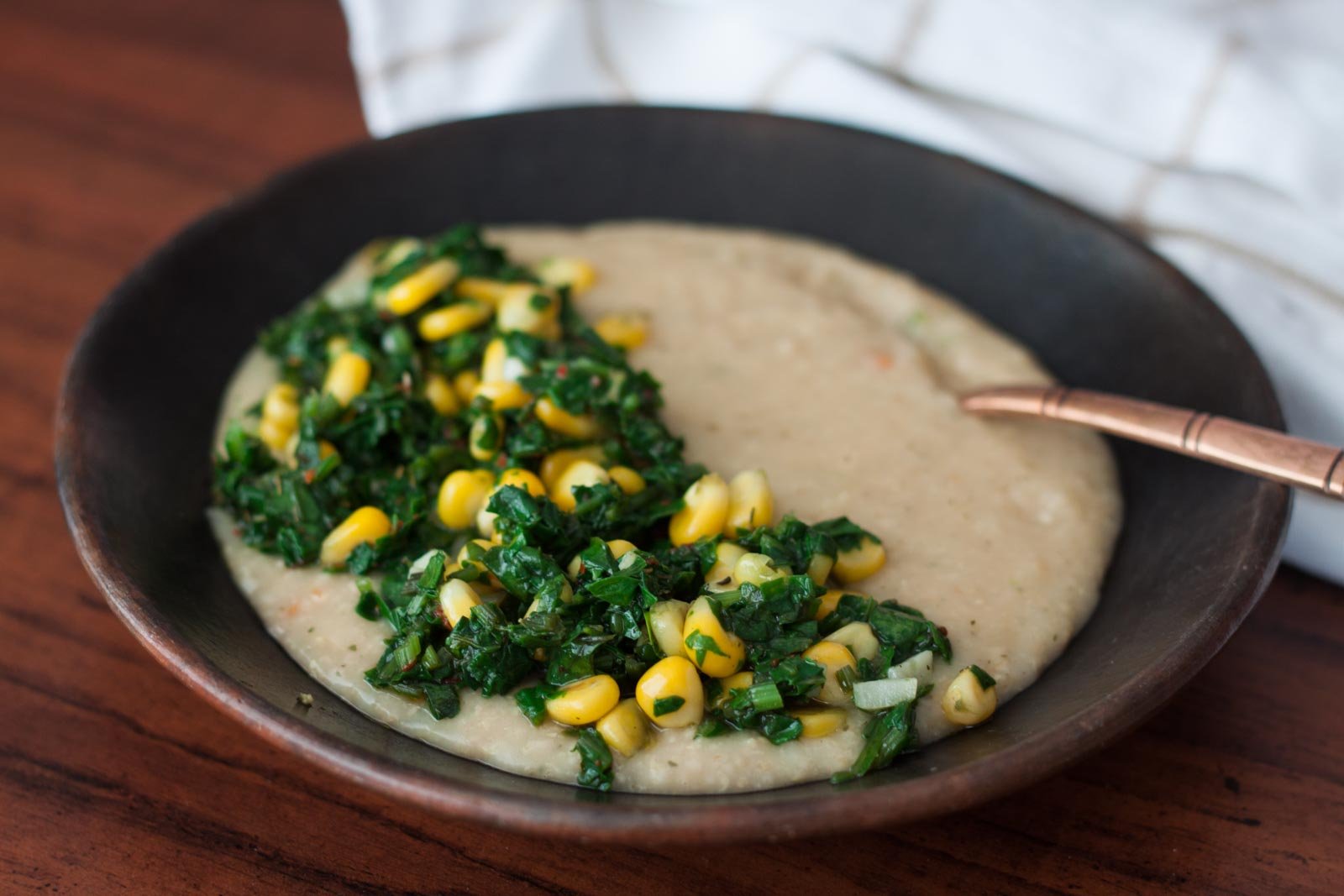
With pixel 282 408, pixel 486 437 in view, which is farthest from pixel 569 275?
pixel 282 408

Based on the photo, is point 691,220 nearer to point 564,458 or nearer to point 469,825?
point 564,458

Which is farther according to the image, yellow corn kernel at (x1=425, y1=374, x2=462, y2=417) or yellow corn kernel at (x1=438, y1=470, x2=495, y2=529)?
yellow corn kernel at (x1=425, y1=374, x2=462, y2=417)

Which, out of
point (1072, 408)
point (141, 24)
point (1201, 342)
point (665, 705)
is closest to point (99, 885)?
point (665, 705)

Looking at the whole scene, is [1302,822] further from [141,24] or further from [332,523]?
[141,24]

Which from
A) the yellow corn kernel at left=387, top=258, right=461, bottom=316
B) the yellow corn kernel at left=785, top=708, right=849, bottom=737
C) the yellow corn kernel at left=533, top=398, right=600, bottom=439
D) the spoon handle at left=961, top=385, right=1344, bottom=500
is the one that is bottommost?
the yellow corn kernel at left=785, top=708, right=849, bottom=737

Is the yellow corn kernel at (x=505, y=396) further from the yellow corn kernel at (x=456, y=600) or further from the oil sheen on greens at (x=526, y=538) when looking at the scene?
the yellow corn kernel at (x=456, y=600)

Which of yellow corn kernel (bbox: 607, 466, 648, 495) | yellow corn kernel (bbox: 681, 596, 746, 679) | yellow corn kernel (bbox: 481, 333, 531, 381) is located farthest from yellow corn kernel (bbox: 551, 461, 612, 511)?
yellow corn kernel (bbox: 681, 596, 746, 679)

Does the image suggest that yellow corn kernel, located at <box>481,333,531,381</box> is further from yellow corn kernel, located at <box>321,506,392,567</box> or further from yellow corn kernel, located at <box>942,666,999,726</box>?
yellow corn kernel, located at <box>942,666,999,726</box>
